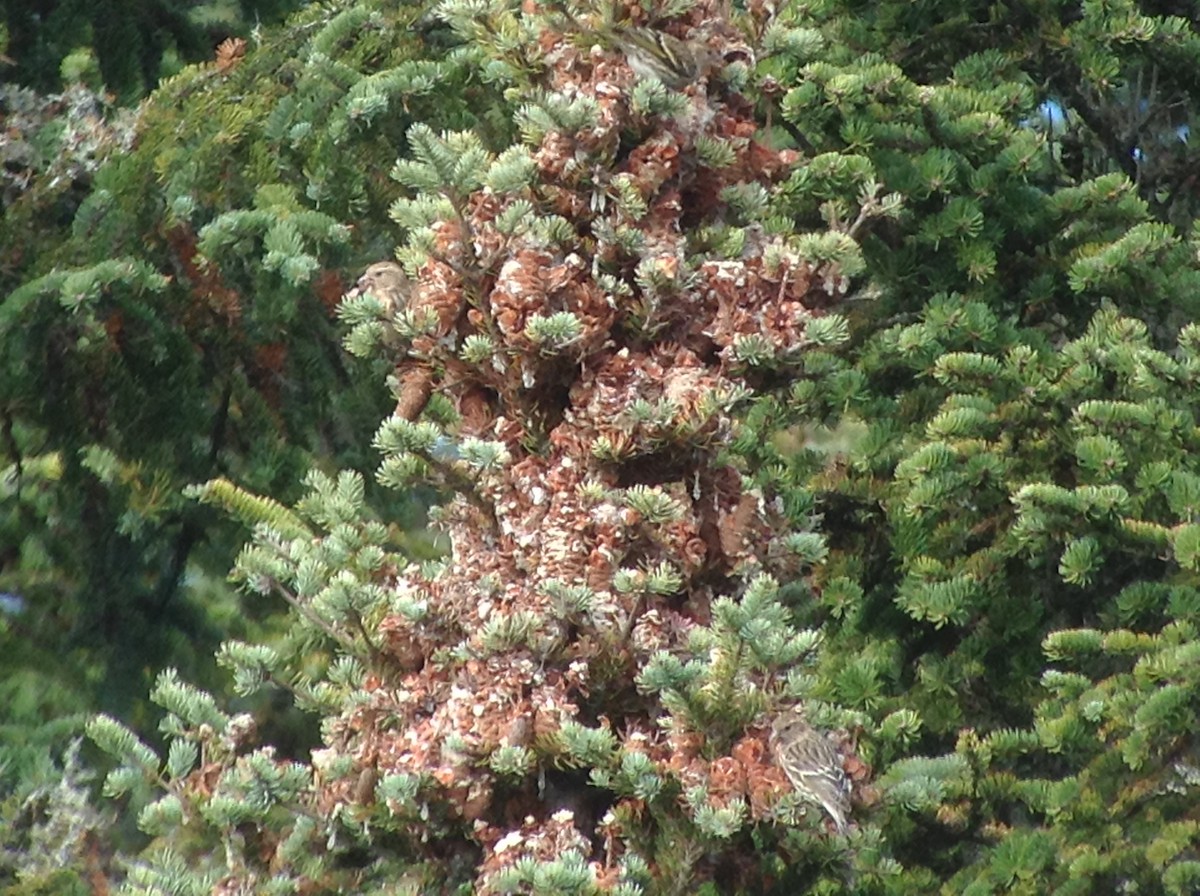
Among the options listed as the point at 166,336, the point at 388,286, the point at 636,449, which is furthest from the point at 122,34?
the point at 636,449

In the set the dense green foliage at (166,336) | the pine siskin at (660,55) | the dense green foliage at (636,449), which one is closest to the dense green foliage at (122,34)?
the dense green foliage at (636,449)

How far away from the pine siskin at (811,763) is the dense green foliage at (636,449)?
0.03 meters

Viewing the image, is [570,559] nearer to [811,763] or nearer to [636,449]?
[636,449]

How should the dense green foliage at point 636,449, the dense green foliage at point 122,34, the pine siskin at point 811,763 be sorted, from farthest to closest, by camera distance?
the dense green foliage at point 122,34 < the dense green foliage at point 636,449 < the pine siskin at point 811,763

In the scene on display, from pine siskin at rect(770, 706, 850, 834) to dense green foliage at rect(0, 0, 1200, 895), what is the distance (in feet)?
0.11

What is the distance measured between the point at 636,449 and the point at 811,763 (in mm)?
516

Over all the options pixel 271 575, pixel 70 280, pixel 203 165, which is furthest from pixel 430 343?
pixel 203 165

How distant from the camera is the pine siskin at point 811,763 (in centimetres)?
231

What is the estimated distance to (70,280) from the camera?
363 centimetres

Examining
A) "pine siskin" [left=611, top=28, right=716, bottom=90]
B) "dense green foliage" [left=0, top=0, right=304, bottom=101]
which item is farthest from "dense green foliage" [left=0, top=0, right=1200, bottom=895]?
"dense green foliage" [left=0, top=0, right=304, bottom=101]

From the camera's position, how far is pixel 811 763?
2.33 metres

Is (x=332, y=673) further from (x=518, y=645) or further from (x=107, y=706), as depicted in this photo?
(x=107, y=706)

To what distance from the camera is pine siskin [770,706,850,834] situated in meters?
2.31

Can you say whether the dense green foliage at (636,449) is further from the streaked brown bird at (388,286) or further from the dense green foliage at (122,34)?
the dense green foliage at (122,34)
